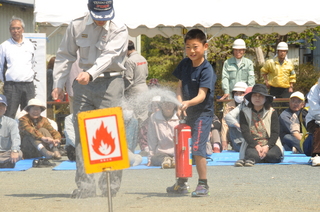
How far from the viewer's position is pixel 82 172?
21.1ft

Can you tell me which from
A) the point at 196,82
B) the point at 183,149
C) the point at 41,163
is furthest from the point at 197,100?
the point at 41,163

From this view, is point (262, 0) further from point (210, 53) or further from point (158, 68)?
point (158, 68)

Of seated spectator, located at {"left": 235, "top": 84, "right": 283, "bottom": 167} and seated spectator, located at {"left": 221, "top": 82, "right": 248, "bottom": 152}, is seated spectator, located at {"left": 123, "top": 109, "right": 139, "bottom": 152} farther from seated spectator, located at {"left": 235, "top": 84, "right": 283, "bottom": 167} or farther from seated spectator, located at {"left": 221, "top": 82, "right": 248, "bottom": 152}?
seated spectator, located at {"left": 221, "top": 82, "right": 248, "bottom": 152}

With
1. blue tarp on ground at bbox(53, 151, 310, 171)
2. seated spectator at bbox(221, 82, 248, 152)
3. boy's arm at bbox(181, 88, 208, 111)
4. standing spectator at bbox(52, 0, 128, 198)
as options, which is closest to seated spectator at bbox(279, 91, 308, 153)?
blue tarp on ground at bbox(53, 151, 310, 171)

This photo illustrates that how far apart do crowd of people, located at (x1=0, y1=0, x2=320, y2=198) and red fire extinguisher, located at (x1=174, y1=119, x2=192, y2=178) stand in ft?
0.26

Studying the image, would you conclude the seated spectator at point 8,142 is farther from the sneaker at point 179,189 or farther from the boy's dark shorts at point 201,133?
the boy's dark shorts at point 201,133

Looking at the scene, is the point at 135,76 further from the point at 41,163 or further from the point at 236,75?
the point at 236,75

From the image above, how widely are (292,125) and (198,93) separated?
569 centimetres

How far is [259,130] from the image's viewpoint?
9.82 m

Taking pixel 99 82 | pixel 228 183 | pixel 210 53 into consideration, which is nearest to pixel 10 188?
pixel 99 82

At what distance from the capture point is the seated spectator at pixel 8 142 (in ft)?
31.5

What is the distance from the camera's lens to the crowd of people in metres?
6.44

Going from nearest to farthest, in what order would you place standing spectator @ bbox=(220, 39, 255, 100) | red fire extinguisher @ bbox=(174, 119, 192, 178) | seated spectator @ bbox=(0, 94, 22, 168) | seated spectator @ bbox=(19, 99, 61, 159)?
1. red fire extinguisher @ bbox=(174, 119, 192, 178)
2. seated spectator @ bbox=(0, 94, 22, 168)
3. seated spectator @ bbox=(19, 99, 61, 159)
4. standing spectator @ bbox=(220, 39, 255, 100)

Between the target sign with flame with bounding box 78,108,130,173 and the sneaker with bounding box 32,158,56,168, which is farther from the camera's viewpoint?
the sneaker with bounding box 32,158,56,168
